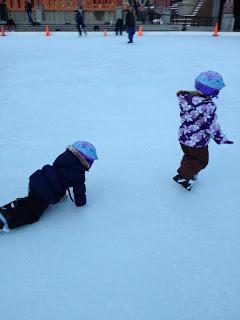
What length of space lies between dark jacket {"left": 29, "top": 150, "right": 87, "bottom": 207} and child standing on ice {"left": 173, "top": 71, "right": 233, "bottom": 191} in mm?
954

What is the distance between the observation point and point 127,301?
1.83 metres

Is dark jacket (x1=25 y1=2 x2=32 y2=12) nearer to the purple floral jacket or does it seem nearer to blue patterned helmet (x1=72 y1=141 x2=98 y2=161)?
the purple floral jacket

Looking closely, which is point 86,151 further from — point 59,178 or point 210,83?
point 210,83

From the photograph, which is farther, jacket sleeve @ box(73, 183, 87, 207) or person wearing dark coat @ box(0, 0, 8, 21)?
person wearing dark coat @ box(0, 0, 8, 21)

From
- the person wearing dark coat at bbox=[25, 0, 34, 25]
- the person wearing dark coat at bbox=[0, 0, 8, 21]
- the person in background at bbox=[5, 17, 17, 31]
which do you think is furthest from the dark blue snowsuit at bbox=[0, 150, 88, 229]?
the person wearing dark coat at bbox=[0, 0, 8, 21]

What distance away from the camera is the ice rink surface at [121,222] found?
1.84 meters

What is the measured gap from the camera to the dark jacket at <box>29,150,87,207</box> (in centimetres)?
233

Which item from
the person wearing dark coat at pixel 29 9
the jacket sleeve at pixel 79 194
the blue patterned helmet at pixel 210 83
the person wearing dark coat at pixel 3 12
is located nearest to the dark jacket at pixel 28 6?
the person wearing dark coat at pixel 29 9

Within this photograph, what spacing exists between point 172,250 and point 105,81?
16.0ft

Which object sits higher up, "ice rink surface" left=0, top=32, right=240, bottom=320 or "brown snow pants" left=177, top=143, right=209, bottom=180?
"brown snow pants" left=177, top=143, right=209, bottom=180

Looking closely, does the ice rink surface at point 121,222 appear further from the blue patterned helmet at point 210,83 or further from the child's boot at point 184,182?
the blue patterned helmet at point 210,83

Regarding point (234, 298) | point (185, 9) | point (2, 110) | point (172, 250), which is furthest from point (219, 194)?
point (185, 9)

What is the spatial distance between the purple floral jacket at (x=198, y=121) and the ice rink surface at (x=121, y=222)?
52 centimetres

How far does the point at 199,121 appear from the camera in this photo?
255cm
